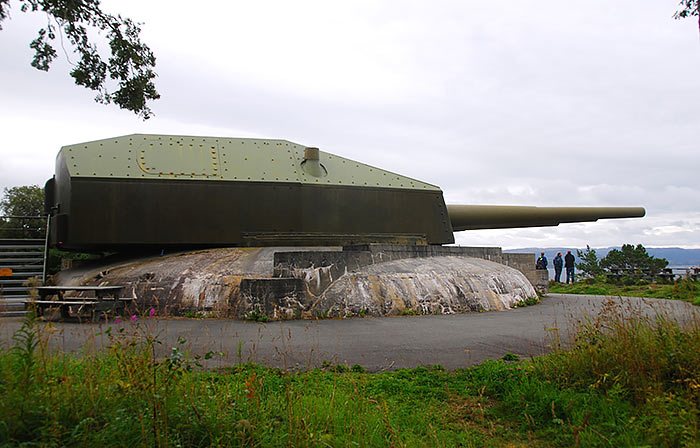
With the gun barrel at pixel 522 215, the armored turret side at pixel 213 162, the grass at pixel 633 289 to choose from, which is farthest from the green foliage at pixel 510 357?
the gun barrel at pixel 522 215

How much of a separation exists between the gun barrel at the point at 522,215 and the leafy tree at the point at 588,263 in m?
9.78

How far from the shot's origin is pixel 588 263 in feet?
83.8

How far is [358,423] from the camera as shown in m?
3.08

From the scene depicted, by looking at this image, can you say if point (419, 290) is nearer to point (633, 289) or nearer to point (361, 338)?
point (361, 338)

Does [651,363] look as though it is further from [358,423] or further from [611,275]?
[611,275]

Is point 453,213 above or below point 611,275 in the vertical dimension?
above

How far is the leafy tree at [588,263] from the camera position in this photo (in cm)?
2456

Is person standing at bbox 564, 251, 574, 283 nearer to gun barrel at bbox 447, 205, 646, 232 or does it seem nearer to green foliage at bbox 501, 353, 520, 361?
gun barrel at bbox 447, 205, 646, 232

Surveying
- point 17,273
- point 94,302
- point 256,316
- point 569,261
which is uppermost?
point 569,261

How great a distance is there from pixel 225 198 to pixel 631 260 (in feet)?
69.5

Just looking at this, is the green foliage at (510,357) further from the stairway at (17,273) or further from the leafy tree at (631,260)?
the leafy tree at (631,260)

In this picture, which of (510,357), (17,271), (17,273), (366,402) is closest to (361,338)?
(510,357)

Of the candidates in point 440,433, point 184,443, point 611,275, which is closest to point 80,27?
point 184,443

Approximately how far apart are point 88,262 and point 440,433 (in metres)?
11.4
